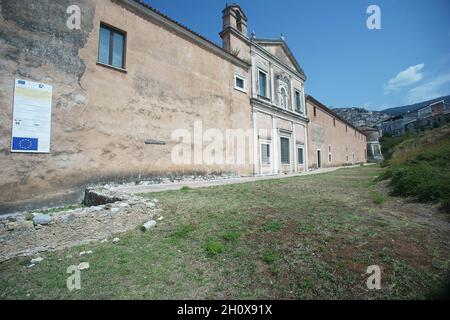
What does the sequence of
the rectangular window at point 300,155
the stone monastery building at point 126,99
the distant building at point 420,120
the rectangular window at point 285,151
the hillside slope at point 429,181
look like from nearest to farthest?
1. the hillside slope at point 429,181
2. the stone monastery building at point 126,99
3. the rectangular window at point 285,151
4. the rectangular window at point 300,155
5. the distant building at point 420,120

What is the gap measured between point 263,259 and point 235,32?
16.3 metres

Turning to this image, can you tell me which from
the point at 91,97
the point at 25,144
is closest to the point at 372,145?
the point at 91,97

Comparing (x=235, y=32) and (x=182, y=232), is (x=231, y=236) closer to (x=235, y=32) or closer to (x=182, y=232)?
(x=182, y=232)

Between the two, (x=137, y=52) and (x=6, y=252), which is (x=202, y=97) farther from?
(x=6, y=252)

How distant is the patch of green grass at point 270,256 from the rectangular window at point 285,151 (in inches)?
636

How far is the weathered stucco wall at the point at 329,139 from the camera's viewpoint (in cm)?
2473

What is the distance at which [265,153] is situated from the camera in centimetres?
1683

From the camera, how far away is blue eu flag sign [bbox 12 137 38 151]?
21.0 ft

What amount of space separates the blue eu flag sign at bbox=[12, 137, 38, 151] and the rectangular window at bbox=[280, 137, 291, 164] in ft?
53.1

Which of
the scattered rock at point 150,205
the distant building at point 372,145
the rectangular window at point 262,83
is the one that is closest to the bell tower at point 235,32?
the rectangular window at point 262,83


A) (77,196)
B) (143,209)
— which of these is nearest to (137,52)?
(77,196)

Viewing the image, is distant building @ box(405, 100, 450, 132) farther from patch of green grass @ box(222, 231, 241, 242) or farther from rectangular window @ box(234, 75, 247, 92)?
patch of green grass @ box(222, 231, 241, 242)

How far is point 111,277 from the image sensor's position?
310cm

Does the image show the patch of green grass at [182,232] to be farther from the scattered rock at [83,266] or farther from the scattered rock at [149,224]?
the scattered rock at [83,266]
